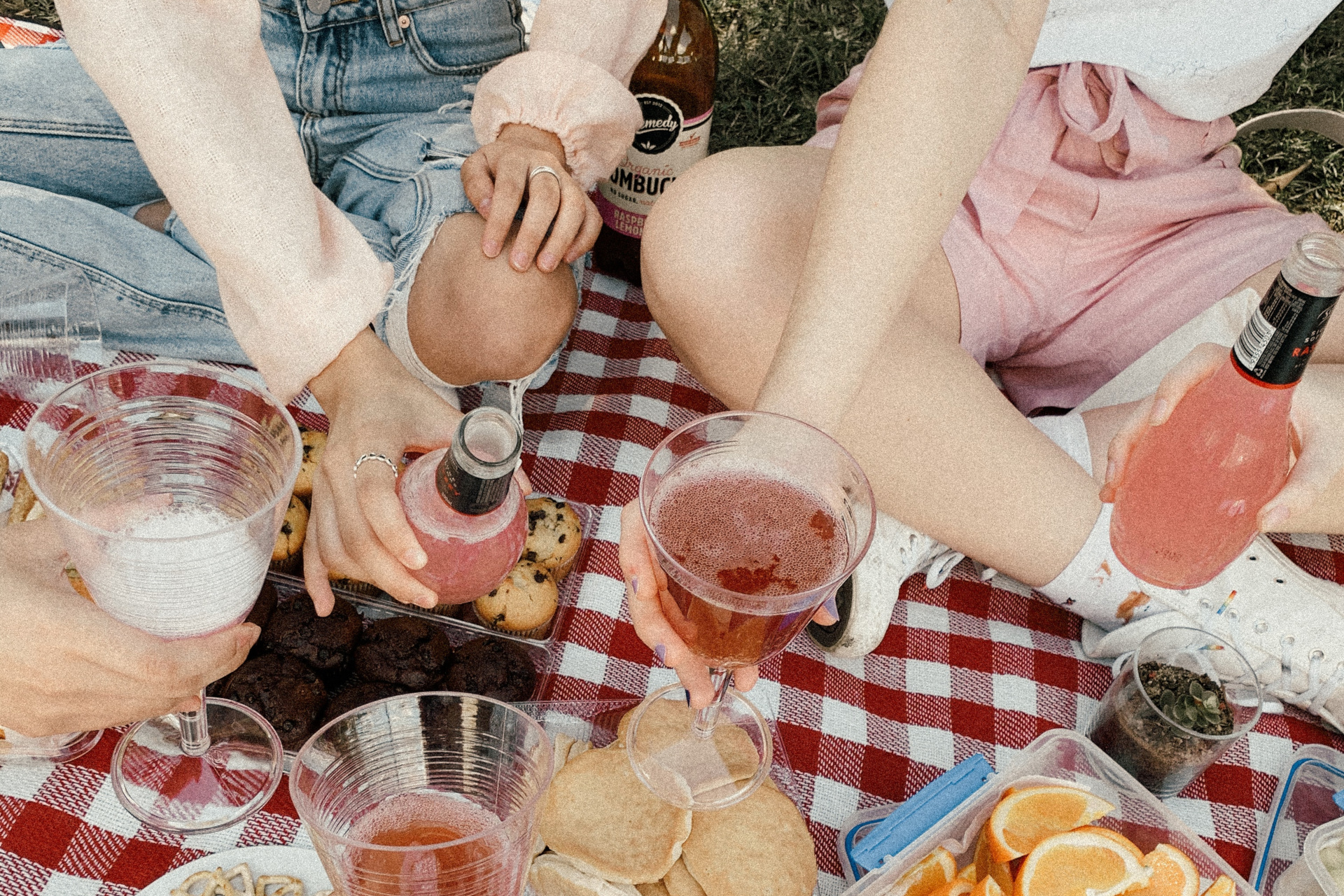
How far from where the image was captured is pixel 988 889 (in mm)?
960

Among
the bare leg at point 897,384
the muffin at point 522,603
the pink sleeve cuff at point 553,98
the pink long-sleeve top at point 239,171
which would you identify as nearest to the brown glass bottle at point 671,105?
the pink sleeve cuff at point 553,98

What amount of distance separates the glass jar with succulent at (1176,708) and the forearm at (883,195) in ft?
1.74

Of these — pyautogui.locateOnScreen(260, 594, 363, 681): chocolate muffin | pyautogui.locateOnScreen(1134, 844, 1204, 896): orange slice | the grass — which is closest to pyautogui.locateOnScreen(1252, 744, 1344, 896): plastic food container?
pyautogui.locateOnScreen(1134, 844, 1204, 896): orange slice

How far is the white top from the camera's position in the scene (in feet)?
4.72

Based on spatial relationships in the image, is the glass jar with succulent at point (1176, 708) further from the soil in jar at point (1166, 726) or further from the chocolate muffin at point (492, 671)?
the chocolate muffin at point (492, 671)

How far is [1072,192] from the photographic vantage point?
4.83 ft

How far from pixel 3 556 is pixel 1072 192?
1313 mm

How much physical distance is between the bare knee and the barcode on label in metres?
0.88

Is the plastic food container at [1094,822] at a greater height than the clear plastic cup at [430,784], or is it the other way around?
the clear plastic cup at [430,784]

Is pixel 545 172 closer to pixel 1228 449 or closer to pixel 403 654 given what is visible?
pixel 403 654

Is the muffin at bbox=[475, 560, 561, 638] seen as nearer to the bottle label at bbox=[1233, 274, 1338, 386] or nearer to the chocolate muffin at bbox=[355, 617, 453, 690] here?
the chocolate muffin at bbox=[355, 617, 453, 690]

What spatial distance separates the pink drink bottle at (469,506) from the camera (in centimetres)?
81

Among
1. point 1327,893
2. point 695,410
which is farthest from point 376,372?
point 1327,893

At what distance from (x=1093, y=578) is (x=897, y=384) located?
36 centimetres
